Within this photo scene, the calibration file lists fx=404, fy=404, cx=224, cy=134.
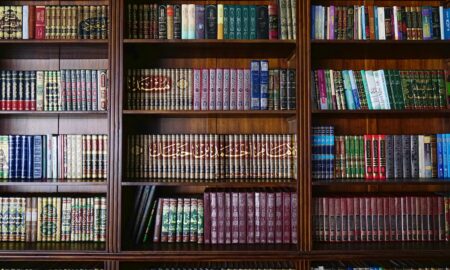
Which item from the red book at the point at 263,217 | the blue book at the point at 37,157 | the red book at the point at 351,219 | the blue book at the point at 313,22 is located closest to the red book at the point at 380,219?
the red book at the point at 351,219

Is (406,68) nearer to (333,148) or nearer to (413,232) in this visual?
(333,148)

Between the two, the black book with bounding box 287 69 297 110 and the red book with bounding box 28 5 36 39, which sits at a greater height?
the red book with bounding box 28 5 36 39

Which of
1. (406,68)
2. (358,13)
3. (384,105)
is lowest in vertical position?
(384,105)

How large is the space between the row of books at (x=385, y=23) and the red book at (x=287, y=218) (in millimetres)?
825

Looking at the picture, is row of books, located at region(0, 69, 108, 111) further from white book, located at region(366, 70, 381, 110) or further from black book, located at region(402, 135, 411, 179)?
black book, located at region(402, 135, 411, 179)

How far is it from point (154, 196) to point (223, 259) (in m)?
0.48

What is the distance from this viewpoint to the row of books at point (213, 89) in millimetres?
1993

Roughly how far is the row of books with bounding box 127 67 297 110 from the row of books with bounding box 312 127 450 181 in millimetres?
286

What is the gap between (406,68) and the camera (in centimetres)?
228

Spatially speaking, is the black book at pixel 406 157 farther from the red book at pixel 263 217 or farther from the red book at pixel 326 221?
the red book at pixel 263 217

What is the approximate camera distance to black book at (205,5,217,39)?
1976 mm

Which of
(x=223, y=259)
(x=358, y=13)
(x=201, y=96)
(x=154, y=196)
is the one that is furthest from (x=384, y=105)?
(x=154, y=196)

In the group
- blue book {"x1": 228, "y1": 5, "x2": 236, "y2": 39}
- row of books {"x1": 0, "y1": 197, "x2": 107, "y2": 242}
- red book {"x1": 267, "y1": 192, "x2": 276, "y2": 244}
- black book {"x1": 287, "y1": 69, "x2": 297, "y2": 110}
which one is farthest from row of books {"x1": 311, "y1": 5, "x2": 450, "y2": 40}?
row of books {"x1": 0, "y1": 197, "x2": 107, "y2": 242}

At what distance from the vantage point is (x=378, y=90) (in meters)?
2.04
